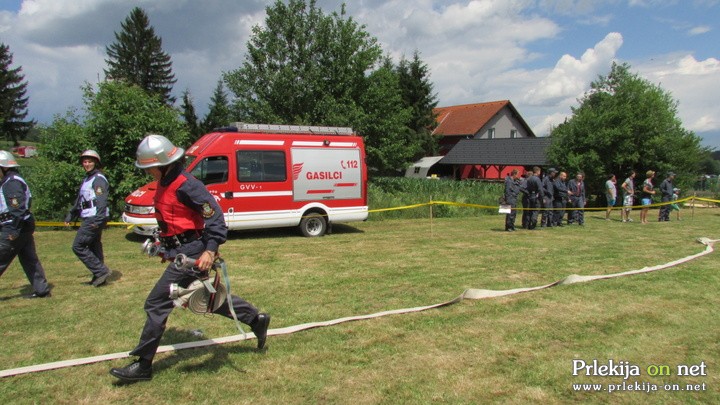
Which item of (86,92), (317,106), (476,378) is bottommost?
(476,378)

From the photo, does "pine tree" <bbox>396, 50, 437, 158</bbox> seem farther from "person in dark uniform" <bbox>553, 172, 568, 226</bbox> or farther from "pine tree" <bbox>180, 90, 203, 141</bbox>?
"person in dark uniform" <bbox>553, 172, 568, 226</bbox>

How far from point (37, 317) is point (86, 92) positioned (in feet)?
36.4

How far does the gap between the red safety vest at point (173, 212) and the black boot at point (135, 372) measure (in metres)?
1.07

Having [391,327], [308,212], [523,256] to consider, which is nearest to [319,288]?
[391,327]

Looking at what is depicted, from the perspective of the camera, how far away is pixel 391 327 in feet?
17.2

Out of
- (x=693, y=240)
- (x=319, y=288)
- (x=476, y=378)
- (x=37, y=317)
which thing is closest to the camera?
(x=476, y=378)

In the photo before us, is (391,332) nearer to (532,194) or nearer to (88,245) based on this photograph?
(88,245)

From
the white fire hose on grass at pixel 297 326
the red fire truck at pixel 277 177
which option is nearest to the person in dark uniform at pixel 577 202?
the red fire truck at pixel 277 177

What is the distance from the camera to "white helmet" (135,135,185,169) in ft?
13.0

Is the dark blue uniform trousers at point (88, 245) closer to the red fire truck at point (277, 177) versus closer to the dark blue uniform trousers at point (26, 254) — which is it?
the dark blue uniform trousers at point (26, 254)

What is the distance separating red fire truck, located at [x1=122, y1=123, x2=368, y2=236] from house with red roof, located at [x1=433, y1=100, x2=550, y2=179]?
2999cm

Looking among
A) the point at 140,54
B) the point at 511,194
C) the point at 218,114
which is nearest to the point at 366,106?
→ the point at 218,114

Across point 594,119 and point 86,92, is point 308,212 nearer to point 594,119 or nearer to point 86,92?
point 86,92

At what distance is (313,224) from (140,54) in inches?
2300
